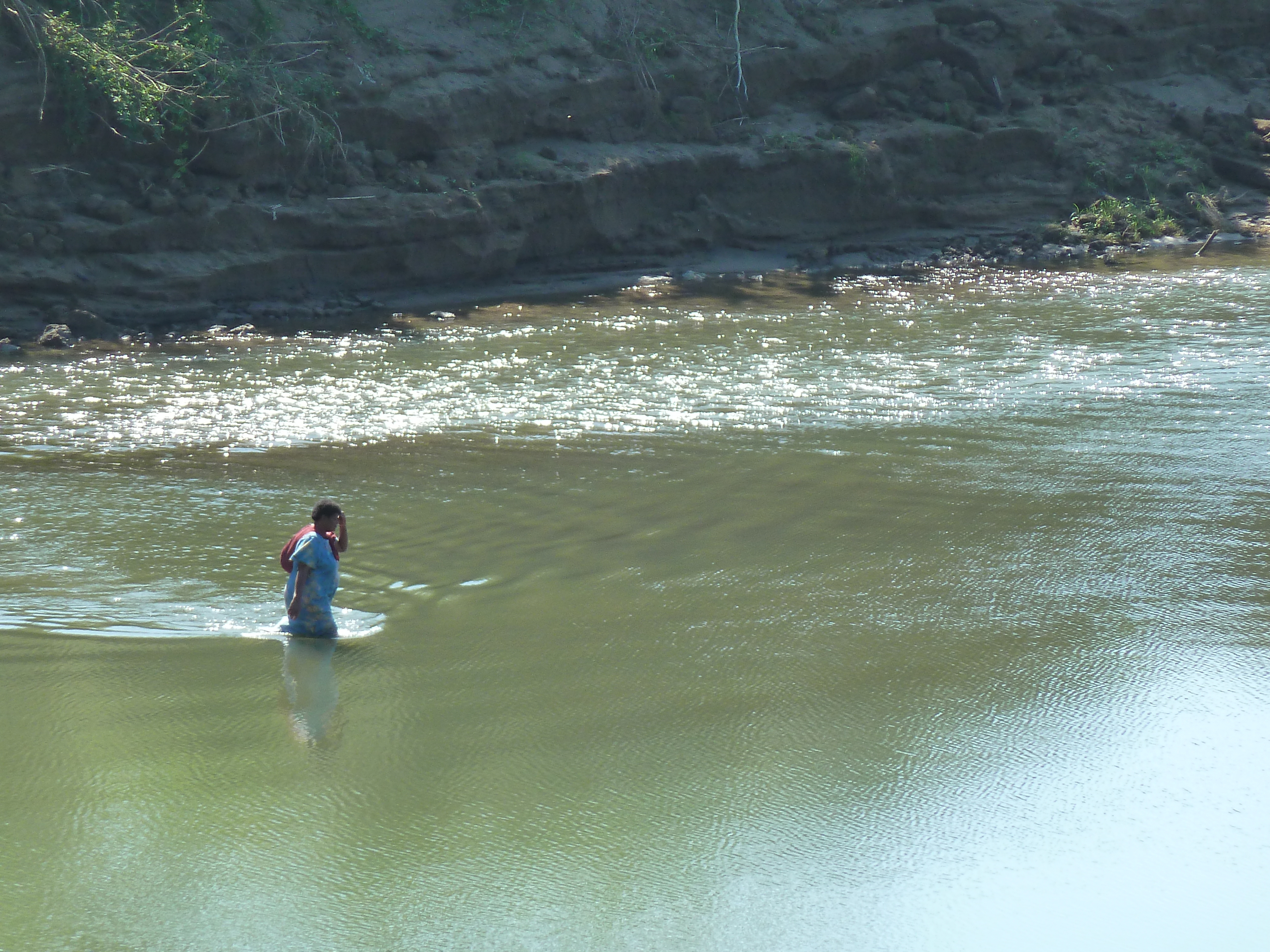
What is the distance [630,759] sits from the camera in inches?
205

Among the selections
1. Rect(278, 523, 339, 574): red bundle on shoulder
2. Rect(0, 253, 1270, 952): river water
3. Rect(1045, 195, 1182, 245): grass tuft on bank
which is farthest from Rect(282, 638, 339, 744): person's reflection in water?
Rect(1045, 195, 1182, 245): grass tuft on bank

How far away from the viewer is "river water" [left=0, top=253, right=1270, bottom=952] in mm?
4332

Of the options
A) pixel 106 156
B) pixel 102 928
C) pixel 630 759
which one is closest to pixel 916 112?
pixel 106 156

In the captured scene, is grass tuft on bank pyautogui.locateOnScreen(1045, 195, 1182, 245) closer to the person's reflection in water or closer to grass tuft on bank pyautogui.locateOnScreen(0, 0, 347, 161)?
grass tuft on bank pyautogui.locateOnScreen(0, 0, 347, 161)

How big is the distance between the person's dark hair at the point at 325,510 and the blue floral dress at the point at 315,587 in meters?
0.08

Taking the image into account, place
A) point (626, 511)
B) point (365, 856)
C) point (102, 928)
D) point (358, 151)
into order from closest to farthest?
point (102, 928), point (365, 856), point (626, 511), point (358, 151)

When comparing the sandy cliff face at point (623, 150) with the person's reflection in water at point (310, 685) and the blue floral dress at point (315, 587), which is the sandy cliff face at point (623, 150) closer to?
the blue floral dress at point (315, 587)

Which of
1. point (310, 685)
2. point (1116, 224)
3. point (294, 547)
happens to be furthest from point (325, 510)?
point (1116, 224)

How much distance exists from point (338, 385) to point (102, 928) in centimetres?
745

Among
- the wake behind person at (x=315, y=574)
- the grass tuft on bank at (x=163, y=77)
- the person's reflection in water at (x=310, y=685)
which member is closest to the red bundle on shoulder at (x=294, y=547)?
the wake behind person at (x=315, y=574)

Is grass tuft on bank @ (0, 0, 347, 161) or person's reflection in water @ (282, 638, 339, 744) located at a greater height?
grass tuft on bank @ (0, 0, 347, 161)

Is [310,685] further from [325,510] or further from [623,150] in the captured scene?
[623,150]

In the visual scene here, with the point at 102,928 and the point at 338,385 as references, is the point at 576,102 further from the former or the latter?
the point at 102,928

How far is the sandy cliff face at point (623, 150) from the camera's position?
13734mm
